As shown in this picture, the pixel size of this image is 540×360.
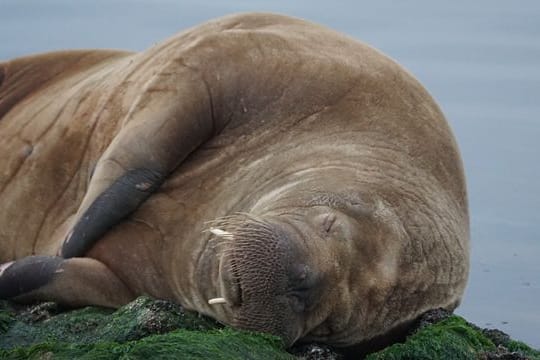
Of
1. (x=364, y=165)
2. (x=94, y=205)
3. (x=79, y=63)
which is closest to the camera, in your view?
(x=364, y=165)

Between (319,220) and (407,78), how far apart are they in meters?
1.84

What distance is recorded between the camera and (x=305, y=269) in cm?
691

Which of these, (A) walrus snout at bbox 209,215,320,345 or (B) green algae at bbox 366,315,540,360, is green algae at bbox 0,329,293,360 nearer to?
(A) walrus snout at bbox 209,215,320,345

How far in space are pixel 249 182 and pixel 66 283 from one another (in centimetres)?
124

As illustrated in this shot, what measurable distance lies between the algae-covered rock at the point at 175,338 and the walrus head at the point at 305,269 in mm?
137

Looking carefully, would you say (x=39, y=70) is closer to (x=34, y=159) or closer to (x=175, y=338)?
(x=34, y=159)

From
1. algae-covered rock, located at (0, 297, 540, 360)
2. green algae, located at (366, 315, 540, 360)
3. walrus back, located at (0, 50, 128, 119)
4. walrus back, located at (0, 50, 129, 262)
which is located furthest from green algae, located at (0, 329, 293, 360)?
walrus back, located at (0, 50, 128, 119)

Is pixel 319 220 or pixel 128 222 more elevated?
pixel 319 220

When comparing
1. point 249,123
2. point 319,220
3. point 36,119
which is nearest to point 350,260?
point 319,220

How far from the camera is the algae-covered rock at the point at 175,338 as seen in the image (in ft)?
21.4

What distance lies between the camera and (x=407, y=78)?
8836 mm

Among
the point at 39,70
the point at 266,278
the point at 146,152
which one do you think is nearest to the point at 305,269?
the point at 266,278

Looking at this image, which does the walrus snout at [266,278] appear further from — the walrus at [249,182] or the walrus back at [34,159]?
the walrus back at [34,159]

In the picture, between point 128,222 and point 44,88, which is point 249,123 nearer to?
point 128,222
